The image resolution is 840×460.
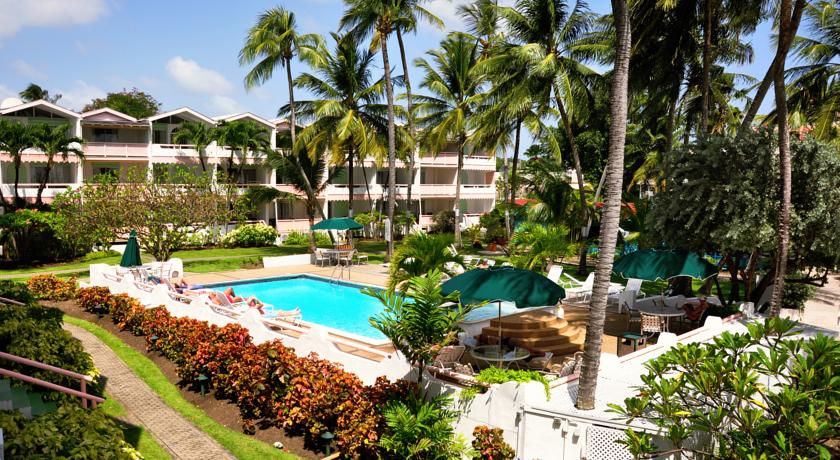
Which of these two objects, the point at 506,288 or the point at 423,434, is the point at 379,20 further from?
the point at 423,434

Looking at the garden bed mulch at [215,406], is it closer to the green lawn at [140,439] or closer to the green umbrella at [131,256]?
the green lawn at [140,439]

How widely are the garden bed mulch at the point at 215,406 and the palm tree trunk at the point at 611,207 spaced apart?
4.89 m

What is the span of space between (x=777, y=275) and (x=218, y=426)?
43.7ft

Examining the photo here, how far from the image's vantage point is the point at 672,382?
26.7ft

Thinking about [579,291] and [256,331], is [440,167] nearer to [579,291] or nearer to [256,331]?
[579,291]

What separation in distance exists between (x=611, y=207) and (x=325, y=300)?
616 inches

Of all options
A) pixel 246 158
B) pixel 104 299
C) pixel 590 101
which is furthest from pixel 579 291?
pixel 246 158

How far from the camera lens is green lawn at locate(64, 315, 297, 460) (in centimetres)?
1059

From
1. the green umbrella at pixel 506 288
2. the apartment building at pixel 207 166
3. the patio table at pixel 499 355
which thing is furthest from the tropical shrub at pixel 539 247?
the apartment building at pixel 207 166

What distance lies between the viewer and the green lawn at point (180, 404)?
10586mm

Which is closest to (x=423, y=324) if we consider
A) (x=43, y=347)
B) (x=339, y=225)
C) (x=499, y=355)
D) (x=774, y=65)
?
(x=499, y=355)

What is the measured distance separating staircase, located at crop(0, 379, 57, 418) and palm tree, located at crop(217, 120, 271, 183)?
29.9m

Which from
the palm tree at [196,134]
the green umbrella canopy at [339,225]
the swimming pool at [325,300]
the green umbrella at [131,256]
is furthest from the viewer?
the palm tree at [196,134]

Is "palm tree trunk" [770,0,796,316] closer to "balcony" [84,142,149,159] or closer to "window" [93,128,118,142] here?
"balcony" [84,142,149,159]
